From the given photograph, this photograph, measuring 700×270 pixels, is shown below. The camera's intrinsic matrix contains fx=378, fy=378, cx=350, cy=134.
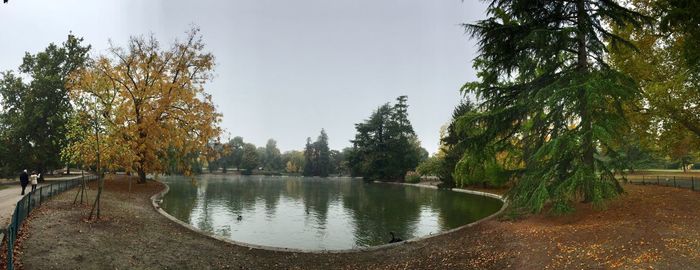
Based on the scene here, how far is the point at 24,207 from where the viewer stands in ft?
45.0

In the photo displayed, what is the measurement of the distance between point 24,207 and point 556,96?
1925 centimetres

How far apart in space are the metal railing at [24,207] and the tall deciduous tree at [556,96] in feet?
46.3

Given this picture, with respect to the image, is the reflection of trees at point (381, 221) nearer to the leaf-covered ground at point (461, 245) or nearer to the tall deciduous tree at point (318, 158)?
the leaf-covered ground at point (461, 245)

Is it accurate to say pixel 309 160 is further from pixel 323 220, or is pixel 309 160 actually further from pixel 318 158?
pixel 323 220

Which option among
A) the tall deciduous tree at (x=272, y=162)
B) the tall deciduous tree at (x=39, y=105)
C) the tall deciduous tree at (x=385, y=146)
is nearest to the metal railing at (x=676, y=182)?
the tall deciduous tree at (x=385, y=146)

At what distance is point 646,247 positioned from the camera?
Answer: 942 cm

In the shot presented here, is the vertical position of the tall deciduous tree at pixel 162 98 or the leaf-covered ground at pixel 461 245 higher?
the tall deciduous tree at pixel 162 98

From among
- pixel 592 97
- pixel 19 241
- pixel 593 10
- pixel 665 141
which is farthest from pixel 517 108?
pixel 19 241

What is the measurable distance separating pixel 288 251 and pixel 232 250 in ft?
6.99

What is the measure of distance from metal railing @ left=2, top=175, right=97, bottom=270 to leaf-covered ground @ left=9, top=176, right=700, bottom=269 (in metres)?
0.46

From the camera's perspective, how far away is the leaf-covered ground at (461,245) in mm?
9609

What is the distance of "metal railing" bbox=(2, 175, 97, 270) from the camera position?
812cm

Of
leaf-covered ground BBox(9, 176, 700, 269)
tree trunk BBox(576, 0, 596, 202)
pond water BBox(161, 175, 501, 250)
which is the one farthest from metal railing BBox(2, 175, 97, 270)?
tree trunk BBox(576, 0, 596, 202)

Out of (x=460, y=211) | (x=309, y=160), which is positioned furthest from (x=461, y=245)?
(x=309, y=160)
